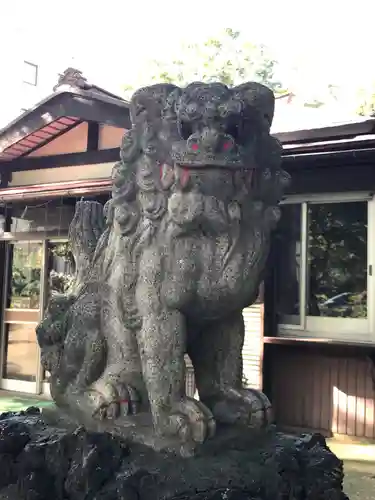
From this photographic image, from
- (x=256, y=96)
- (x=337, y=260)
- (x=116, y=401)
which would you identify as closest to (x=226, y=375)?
(x=116, y=401)

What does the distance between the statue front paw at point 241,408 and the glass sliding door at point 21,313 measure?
630cm

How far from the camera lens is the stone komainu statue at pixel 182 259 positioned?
79.6 inches

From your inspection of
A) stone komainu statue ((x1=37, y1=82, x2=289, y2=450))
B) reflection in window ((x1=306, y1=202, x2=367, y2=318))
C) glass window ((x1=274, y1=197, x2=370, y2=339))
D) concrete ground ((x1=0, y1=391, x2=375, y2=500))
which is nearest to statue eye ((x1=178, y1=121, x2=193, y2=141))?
stone komainu statue ((x1=37, y1=82, x2=289, y2=450))

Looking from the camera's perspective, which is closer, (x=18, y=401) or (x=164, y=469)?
(x=164, y=469)

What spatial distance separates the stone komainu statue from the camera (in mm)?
2021

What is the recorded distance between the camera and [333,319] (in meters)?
6.16

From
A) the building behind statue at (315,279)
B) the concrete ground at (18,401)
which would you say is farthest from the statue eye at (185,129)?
the concrete ground at (18,401)

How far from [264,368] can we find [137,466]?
4498mm

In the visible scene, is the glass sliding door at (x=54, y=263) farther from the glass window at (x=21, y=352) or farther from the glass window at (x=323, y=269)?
the glass window at (x=323, y=269)

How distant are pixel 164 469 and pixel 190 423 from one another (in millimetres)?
164

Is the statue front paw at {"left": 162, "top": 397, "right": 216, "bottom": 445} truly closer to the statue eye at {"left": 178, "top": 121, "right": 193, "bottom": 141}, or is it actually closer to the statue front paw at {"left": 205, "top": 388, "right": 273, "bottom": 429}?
the statue front paw at {"left": 205, "top": 388, "right": 273, "bottom": 429}

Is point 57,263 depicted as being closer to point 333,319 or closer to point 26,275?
point 26,275

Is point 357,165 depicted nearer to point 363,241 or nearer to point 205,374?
point 363,241

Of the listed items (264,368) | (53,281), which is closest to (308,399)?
(264,368)
